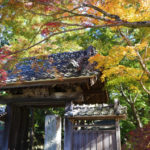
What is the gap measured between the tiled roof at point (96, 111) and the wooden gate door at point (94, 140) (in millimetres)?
567

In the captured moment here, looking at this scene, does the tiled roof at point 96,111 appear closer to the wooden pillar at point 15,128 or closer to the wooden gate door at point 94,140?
the wooden gate door at point 94,140

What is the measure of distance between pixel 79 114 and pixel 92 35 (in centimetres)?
871

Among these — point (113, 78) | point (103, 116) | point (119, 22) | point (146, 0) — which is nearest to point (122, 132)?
point (113, 78)

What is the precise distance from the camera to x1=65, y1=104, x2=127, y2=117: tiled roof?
5.20 metres

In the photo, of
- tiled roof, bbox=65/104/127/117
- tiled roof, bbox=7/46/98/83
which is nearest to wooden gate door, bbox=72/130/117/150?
tiled roof, bbox=65/104/127/117

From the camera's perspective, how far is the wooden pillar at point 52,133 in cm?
438

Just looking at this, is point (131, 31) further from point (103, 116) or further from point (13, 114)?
point (13, 114)

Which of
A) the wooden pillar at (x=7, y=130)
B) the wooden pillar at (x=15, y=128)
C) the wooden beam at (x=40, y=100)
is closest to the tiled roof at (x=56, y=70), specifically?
the wooden beam at (x=40, y=100)

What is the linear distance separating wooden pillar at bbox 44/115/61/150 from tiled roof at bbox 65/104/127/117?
0.94m

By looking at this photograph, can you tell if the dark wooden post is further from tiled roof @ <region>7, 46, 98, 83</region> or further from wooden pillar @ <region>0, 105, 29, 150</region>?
wooden pillar @ <region>0, 105, 29, 150</region>

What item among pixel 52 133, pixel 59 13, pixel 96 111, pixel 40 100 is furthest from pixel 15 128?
pixel 59 13

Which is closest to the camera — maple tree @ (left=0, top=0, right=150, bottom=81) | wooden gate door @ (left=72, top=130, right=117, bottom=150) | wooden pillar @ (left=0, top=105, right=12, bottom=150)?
maple tree @ (left=0, top=0, right=150, bottom=81)

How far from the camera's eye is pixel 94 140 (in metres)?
5.30

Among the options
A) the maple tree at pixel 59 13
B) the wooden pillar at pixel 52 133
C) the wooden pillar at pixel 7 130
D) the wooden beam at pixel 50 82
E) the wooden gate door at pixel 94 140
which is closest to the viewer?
the maple tree at pixel 59 13
